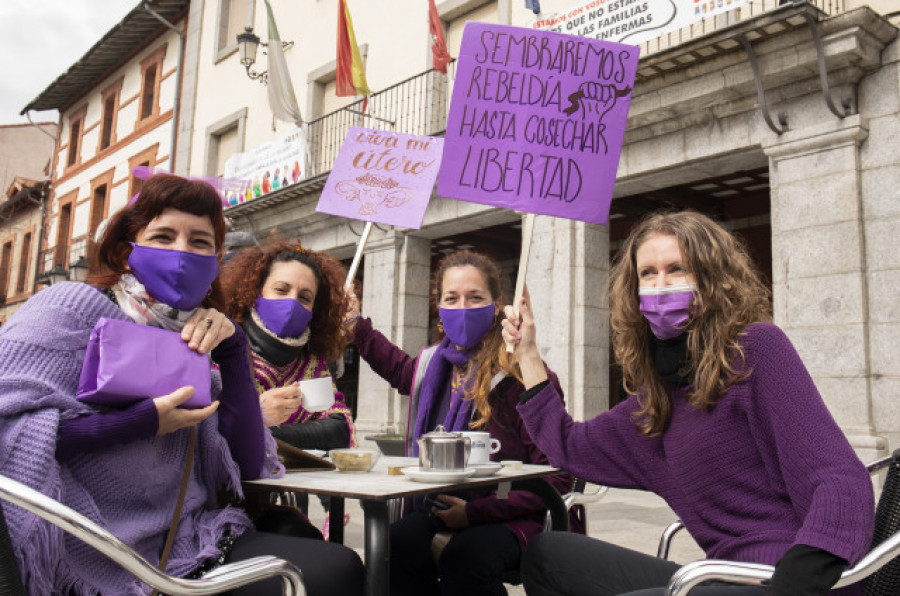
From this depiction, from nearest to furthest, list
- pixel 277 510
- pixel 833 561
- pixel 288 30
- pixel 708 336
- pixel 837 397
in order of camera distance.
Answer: pixel 833 561 < pixel 708 336 < pixel 277 510 < pixel 837 397 < pixel 288 30

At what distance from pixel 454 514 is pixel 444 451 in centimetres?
56

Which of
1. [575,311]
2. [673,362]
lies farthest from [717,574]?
[575,311]

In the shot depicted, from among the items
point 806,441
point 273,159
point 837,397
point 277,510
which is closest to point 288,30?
point 273,159

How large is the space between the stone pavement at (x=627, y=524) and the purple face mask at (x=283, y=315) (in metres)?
1.92

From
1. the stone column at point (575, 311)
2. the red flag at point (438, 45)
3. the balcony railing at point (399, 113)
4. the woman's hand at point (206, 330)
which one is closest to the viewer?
the woman's hand at point (206, 330)

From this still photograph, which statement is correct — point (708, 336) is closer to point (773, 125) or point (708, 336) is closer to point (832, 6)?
point (773, 125)

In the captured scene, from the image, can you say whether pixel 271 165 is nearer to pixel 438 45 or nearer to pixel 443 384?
pixel 438 45

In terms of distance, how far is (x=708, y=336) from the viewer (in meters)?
1.88

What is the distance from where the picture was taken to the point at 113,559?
55.8 inches

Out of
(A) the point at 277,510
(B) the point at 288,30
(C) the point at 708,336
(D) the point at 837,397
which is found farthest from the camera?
(B) the point at 288,30

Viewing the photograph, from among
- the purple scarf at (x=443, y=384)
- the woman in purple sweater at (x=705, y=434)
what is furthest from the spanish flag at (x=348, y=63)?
the woman in purple sweater at (x=705, y=434)

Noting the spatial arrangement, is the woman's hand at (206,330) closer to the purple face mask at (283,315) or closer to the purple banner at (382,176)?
the purple face mask at (283,315)

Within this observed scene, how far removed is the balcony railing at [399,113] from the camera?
34.2ft

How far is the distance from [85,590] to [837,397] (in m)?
5.83
